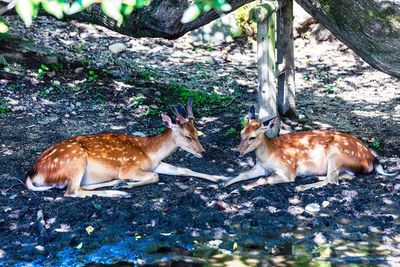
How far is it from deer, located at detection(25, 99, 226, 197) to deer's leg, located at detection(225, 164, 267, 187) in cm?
23

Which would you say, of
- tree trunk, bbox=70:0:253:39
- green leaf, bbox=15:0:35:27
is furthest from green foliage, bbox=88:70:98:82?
green leaf, bbox=15:0:35:27

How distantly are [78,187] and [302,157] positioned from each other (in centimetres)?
255

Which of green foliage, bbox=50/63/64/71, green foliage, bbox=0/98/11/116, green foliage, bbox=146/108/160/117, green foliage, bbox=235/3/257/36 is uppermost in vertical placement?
green foliage, bbox=235/3/257/36

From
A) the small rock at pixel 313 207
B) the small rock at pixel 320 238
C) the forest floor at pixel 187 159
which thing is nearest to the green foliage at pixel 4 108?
the forest floor at pixel 187 159

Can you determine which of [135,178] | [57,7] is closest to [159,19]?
[135,178]

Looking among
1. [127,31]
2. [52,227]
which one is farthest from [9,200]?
[127,31]

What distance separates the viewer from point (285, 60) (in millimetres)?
9953

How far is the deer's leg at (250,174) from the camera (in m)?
8.32

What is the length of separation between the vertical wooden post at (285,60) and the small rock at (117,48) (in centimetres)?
412

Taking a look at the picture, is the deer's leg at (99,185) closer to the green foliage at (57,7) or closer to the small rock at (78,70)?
the small rock at (78,70)

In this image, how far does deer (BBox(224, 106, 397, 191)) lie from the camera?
8.33m

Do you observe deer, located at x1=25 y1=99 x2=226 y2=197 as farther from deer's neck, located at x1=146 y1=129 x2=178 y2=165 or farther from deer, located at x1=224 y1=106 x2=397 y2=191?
deer, located at x1=224 y1=106 x2=397 y2=191

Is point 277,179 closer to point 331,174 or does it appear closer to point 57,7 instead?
point 331,174

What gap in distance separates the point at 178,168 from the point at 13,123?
2.78 m
